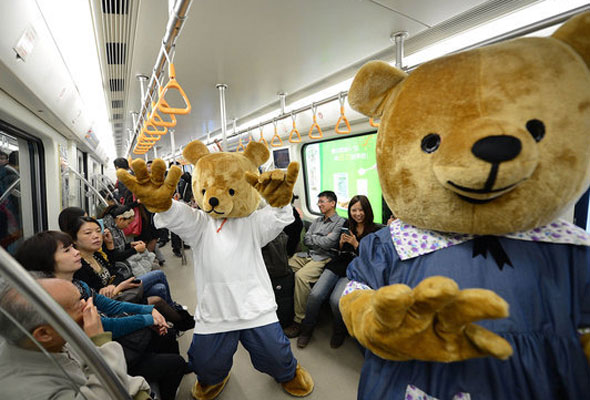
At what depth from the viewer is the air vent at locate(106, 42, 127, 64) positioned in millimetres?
2481

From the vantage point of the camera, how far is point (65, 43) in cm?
281

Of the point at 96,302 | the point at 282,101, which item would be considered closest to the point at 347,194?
the point at 282,101

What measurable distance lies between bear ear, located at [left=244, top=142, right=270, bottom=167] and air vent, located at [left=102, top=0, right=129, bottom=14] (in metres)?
1.20

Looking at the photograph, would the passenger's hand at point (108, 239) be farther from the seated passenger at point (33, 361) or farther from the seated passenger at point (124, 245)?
the seated passenger at point (33, 361)

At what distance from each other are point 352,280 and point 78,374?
1.11m

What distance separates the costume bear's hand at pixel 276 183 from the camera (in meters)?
1.44

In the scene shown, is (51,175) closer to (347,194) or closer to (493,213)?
(347,194)

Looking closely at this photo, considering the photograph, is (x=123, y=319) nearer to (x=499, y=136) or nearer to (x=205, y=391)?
(x=205, y=391)

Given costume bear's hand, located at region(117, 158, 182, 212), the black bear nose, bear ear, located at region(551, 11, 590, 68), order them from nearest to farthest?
1. the black bear nose
2. bear ear, located at region(551, 11, 590, 68)
3. costume bear's hand, located at region(117, 158, 182, 212)

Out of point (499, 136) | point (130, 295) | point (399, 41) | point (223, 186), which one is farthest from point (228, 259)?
point (399, 41)

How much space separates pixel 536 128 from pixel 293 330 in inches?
116

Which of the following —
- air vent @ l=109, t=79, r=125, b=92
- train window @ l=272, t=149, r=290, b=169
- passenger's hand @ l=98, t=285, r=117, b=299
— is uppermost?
air vent @ l=109, t=79, r=125, b=92

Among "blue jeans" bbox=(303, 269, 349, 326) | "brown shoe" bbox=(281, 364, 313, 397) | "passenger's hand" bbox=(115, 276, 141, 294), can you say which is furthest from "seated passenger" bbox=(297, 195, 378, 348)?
"passenger's hand" bbox=(115, 276, 141, 294)

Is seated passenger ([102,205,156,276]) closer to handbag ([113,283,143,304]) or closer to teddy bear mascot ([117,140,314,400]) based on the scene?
handbag ([113,283,143,304])
